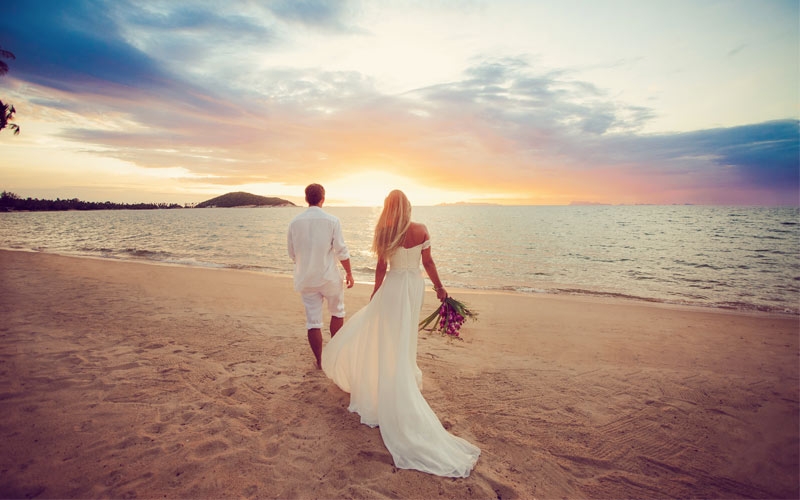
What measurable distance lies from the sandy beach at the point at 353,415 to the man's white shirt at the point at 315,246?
1.52 metres

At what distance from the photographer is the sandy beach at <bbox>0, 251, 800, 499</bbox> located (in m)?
3.25

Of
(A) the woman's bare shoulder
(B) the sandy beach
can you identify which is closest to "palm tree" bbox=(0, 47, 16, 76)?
(B) the sandy beach

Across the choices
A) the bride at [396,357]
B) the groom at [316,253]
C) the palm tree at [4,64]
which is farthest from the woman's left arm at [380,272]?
the palm tree at [4,64]

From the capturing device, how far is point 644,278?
1869cm

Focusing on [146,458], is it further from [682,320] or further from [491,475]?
[682,320]

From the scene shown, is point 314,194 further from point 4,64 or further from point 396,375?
point 4,64

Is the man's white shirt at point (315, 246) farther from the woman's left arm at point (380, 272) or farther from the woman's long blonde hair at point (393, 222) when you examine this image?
the woman's long blonde hair at point (393, 222)

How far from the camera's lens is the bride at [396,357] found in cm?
361

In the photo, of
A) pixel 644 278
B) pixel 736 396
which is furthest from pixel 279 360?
pixel 644 278

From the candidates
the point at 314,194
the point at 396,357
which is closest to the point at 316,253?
the point at 314,194

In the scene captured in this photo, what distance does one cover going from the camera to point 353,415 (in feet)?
14.3

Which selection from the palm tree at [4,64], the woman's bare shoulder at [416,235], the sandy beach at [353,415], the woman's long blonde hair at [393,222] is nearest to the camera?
the sandy beach at [353,415]

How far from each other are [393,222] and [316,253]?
1.53 m

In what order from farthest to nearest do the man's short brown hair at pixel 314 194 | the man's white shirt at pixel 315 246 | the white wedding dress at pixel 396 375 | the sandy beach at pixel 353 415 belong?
the man's short brown hair at pixel 314 194, the man's white shirt at pixel 315 246, the white wedding dress at pixel 396 375, the sandy beach at pixel 353 415
